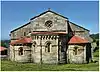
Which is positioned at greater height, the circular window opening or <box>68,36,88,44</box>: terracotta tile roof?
the circular window opening

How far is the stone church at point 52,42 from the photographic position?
3447 centimetres

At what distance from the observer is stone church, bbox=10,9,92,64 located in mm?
34469

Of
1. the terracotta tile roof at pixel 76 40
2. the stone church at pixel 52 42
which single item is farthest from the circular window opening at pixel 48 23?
the terracotta tile roof at pixel 76 40

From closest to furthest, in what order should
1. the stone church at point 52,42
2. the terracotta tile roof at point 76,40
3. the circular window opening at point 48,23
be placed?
the stone church at point 52,42 < the terracotta tile roof at point 76,40 < the circular window opening at point 48,23

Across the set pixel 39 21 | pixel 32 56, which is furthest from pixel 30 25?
pixel 32 56

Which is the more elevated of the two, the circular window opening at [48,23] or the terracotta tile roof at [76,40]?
the circular window opening at [48,23]

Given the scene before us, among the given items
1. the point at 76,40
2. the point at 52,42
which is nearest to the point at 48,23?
the point at 52,42

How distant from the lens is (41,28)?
37.1m

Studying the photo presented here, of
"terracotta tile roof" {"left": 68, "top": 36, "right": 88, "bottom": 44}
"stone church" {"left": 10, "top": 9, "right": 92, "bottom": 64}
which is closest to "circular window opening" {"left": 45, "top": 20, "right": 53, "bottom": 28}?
"stone church" {"left": 10, "top": 9, "right": 92, "bottom": 64}

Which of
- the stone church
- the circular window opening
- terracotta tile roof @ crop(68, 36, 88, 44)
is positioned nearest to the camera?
the stone church

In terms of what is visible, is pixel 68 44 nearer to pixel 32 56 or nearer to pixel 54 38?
pixel 54 38

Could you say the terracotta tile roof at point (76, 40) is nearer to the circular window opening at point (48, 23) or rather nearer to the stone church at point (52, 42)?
the stone church at point (52, 42)

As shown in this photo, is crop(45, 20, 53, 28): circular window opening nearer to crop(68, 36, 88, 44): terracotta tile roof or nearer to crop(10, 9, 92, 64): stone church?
crop(10, 9, 92, 64): stone church

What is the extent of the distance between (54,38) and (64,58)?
3.16 meters
